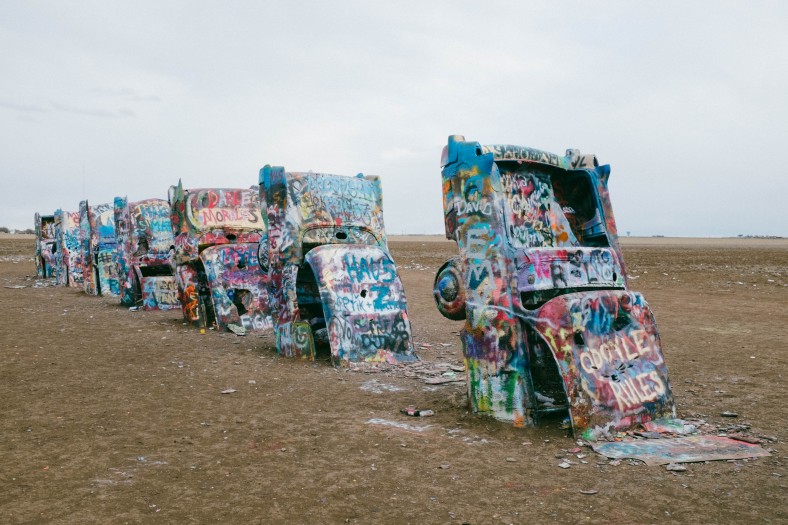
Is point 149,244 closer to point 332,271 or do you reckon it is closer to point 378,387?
point 332,271

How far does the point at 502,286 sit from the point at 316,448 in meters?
2.04

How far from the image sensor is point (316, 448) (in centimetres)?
493

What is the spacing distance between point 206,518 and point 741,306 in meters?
13.1

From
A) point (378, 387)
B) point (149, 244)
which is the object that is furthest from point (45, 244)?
point (378, 387)

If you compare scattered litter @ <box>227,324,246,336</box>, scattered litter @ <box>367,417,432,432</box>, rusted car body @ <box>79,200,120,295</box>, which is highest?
rusted car body @ <box>79,200,120,295</box>

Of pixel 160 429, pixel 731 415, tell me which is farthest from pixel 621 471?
pixel 160 429

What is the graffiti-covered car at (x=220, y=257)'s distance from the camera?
449 inches

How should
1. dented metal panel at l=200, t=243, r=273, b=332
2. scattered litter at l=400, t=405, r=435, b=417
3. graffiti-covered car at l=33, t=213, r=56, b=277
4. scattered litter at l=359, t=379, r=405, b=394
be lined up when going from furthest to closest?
1. graffiti-covered car at l=33, t=213, r=56, b=277
2. dented metal panel at l=200, t=243, r=273, b=332
3. scattered litter at l=359, t=379, r=405, b=394
4. scattered litter at l=400, t=405, r=435, b=417

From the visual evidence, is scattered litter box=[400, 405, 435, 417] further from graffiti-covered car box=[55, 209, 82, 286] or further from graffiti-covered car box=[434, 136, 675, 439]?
graffiti-covered car box=[55, 209, 82, 286]

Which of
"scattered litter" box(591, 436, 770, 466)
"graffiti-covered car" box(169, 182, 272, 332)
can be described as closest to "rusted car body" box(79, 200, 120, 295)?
"graffiti-covered car" box(169, 182, 272, 332)

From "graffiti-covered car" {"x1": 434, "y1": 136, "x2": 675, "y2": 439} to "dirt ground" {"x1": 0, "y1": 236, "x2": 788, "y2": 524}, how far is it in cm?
40

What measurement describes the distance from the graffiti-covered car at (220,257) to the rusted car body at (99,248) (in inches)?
272

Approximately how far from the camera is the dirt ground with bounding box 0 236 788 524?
12.5 feet

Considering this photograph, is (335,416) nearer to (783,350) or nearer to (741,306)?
(783,350)
